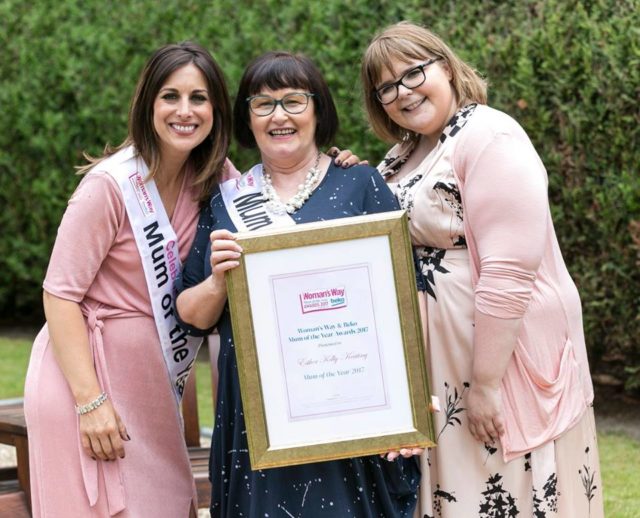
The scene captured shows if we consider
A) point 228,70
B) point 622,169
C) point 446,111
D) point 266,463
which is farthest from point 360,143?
point 266,463

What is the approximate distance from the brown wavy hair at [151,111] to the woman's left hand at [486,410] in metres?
Answer: 1.14

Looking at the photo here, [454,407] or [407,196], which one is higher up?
[407,196]

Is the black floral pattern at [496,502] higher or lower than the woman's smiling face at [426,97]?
lower

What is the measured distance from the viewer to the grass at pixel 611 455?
5.66 meters

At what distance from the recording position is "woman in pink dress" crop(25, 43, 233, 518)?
3701 mm

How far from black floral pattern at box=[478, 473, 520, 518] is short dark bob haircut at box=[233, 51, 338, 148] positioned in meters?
1.23

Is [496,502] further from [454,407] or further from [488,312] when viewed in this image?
[488,312]

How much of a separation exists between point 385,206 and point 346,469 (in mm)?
824

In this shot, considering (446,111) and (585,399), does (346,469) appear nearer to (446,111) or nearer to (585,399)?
(585,399)

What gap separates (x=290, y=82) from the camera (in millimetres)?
3596

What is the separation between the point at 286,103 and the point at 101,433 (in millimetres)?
1222

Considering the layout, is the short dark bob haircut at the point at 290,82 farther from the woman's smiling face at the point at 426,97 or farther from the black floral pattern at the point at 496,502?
the black floral pattern at the point at 496,502

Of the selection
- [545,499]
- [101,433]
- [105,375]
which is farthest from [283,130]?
[545,499]

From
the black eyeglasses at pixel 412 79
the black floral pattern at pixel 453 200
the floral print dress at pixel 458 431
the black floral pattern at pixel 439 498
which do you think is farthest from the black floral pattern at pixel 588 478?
the black eyeglasses at pixel 412 79
